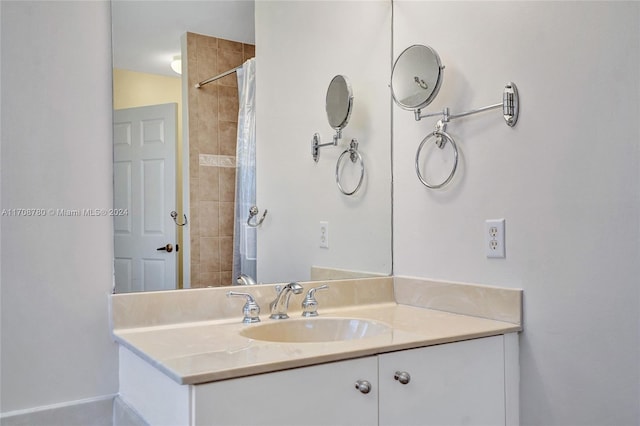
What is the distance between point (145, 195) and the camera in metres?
1.45

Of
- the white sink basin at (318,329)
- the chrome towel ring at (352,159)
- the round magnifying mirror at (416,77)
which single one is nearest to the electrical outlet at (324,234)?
the chrome towel ring at (352,159)

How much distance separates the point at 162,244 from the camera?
4.79 feet

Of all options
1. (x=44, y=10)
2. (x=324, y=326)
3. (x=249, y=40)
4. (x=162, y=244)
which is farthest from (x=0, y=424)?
(x=249, y=40)

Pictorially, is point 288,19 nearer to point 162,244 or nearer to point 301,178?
point 301,178

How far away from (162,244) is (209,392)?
0.59 m

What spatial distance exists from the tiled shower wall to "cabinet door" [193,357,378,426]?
1.79ft

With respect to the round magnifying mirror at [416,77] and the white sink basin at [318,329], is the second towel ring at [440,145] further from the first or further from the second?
the white sink basin at [318,329]

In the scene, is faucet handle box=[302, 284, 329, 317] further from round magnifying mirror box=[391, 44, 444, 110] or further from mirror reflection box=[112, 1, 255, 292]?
round magnifying mirror box=[391, 44, 444, 110]

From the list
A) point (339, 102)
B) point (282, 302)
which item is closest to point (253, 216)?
point (282, 302)

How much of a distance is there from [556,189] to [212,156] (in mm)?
930

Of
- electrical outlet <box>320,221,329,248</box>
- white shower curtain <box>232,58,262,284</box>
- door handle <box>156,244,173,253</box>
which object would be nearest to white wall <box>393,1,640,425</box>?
electrical outlet <box>320,221,329,248</box>

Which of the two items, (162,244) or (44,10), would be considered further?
(162,244)

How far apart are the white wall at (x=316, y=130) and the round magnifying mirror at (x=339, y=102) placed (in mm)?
25

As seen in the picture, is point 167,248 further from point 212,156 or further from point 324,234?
point 324,234
